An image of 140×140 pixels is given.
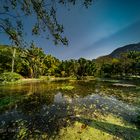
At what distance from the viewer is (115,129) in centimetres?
884

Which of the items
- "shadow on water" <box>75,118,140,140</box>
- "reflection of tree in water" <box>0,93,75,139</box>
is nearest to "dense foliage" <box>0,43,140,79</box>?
"reflection of tree in water" <box>0,93,75,139</box>

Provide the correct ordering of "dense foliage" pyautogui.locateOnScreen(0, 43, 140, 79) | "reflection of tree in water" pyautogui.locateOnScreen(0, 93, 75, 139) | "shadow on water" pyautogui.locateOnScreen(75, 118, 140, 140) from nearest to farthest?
"shadow on water" pyautogui.locateOnScreen(75, 118, 140, 140), "reflection of tree in water" pyautogui.locateOnScreen(0, 93, 75, 139), "dense foliage" pyautogui.locateOnScreen(0, 43, 140, 79)

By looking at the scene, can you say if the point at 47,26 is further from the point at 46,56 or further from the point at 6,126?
the point at 46,56

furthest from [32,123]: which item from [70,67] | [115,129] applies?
[70,67]

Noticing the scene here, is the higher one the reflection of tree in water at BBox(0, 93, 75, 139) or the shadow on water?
the reflection of tree in water at BBox(0, 93, 75, 139)

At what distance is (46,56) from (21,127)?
192 feet

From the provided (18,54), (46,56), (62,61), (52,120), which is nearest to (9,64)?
(46,56)

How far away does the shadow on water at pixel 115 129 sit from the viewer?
7999mm

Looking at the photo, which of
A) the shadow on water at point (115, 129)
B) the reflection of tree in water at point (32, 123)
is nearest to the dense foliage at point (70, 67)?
the reflection of tree in water at point (32, 123)

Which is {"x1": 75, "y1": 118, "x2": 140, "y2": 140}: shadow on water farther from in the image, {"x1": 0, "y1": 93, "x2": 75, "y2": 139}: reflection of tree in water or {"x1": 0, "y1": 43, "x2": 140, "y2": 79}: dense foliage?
{"x1": 0, "y1": 43, "x2": 140, "y2": 79}: dense foliage

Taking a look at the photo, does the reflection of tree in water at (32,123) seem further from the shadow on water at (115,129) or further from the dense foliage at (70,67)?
Result: the dense foliage at (70,67)

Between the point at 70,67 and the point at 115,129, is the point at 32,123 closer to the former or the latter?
the point at 115,129

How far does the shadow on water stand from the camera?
8.00 m

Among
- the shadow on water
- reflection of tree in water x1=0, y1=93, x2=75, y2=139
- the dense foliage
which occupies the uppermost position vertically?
the dense foliage
